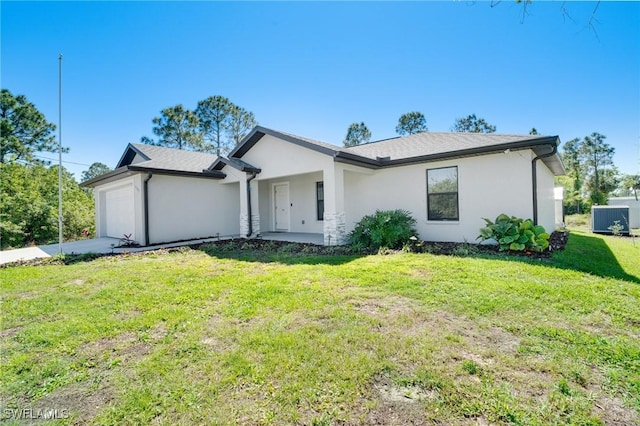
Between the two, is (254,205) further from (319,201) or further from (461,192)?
(461,192)

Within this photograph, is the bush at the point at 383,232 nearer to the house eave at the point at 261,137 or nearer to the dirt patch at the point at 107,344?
the house eave at the point at 261,137

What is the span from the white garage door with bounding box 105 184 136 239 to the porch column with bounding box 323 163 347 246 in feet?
24.5

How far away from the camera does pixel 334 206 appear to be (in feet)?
30.7

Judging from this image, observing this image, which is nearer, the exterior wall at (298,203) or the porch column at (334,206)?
the porch column at (334,206)

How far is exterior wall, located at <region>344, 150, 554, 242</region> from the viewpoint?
27.8 ft

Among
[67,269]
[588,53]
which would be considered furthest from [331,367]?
[588,53]

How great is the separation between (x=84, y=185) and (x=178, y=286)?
1252 centimetres

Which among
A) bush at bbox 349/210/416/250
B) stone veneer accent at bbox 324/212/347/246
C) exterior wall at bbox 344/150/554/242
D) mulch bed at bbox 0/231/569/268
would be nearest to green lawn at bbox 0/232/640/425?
mulch bed at bbox 0/231/569/268

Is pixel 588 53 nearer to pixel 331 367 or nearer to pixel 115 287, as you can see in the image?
pixel 331 367

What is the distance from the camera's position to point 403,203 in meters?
10.5

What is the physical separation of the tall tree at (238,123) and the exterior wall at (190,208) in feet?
59.2

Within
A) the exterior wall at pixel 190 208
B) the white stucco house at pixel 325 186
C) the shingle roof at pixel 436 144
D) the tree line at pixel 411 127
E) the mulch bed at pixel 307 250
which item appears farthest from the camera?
the tree line at pixel 411 127

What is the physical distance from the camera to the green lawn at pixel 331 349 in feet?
7.11

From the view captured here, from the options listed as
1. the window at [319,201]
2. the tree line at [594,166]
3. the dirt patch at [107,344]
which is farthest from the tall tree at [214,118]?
the tree line at [594,166]
